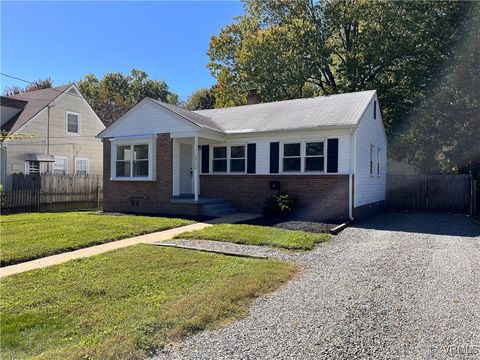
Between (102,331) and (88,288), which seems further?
(88,288)

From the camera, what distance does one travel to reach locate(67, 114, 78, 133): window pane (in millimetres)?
22625

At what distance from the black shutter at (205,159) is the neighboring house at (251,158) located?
0.14ft

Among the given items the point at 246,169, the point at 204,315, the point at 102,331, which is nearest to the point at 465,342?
the point at 204,315

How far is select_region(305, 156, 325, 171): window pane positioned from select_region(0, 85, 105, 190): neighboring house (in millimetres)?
14318

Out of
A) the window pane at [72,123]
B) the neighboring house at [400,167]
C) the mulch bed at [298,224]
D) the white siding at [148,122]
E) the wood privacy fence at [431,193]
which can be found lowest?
the mulch bed at [298,224]

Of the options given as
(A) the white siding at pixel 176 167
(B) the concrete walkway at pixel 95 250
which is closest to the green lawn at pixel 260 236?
(B) the concrete walkway at pixel 95 250

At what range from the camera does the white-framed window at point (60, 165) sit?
71.6 ft

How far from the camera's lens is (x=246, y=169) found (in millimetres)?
14828

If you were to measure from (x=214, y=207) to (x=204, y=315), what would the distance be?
9919mm

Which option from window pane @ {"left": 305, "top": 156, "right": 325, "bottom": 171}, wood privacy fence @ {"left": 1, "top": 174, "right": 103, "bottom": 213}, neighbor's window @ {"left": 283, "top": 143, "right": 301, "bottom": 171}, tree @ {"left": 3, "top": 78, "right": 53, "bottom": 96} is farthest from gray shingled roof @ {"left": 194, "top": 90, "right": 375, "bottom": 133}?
tree @ {"left": 3, "top": 78, "right": 53, "bottom": 96}

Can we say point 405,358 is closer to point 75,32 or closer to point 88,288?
point 88,288

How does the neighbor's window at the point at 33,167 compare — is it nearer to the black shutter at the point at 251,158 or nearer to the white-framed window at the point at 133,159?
the white-framed window at the point at 133,159

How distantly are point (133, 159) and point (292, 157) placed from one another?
22.2ft

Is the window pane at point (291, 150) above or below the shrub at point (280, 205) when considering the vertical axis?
above
